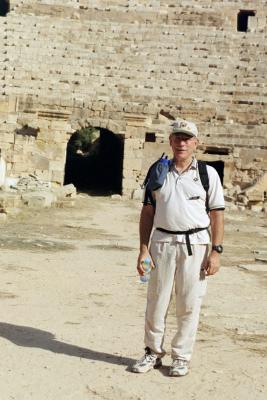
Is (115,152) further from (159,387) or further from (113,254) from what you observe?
(159,387)

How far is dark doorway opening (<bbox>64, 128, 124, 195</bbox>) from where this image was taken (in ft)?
84.3

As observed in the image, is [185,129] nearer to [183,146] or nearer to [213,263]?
[183,146]

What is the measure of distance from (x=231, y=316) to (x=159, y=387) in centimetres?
231

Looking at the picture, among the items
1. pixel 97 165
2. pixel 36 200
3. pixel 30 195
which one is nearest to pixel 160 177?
pixel 36 200

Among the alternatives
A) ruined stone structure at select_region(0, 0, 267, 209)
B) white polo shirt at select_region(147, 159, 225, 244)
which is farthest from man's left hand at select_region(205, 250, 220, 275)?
ruined stone structure at select_region(0, 0, 267, 209)

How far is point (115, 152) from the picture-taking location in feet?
97.5

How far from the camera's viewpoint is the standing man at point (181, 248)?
15.5ft

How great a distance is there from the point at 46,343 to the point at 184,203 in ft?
5.50

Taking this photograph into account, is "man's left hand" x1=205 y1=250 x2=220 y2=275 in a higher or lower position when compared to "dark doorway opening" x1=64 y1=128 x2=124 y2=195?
higher

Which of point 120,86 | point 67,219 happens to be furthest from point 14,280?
point 120,86

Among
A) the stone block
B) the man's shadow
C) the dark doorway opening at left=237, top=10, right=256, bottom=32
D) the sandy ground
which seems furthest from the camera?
the dark doorway opening at left=237, top=10, right=256, bottom=32

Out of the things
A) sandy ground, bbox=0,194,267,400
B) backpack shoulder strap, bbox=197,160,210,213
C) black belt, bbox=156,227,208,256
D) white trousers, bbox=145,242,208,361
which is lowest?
sandy ground, bbox=0,194,267,400

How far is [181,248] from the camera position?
4.71 m

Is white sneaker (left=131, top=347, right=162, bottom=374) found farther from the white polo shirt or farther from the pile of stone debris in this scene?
the pile of stone debris
